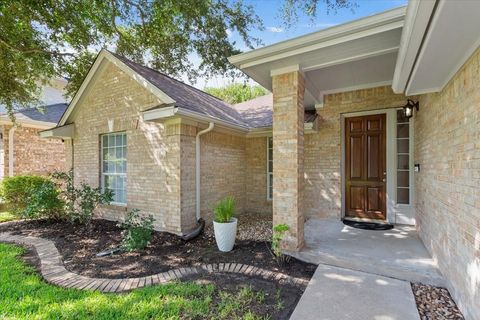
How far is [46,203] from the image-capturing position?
699 cm

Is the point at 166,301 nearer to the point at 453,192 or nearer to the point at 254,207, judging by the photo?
the point at 453,192

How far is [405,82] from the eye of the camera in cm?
352

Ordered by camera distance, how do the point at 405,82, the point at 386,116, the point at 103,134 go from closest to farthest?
the point at 405,82, the point at 386,116, the point at 103,134

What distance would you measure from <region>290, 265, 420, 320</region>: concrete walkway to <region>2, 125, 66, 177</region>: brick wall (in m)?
12.3

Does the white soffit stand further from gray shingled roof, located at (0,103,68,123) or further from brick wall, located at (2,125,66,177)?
brick wall, located at (2,125,66,177)

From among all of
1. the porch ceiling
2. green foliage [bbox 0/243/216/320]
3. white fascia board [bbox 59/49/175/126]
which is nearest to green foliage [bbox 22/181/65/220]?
white fascia board [bbox 59/49/175/126]

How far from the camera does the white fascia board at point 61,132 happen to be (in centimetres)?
777

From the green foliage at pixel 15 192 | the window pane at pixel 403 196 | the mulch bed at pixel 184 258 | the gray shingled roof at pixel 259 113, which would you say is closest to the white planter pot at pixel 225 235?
the mulch bed at pixel 184 258

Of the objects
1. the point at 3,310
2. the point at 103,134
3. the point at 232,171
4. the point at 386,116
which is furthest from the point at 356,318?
the point at 103,134

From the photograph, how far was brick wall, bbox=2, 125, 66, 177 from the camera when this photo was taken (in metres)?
10.3

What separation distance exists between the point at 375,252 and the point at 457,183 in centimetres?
181

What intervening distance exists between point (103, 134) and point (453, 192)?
8245mm

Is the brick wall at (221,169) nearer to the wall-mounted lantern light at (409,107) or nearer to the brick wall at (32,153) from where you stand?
the wall-mounted lantern light at (409,107)

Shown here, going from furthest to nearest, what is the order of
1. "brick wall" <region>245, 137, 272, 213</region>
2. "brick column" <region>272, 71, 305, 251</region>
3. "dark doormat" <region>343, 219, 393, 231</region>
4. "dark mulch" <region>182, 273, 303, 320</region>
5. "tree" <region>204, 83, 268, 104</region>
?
1. "tree" <region>204, 83, 268, 104</region>
2. "brick wall" <region>245, 137, 272, 213</region>
3. "dark doormat" <region>343, 219, 393, 231</region>
4. "brick column" <region>272, 71, 305, 251</region>
5. "dark mulch" <region>182, 273, 303, 320</region>
